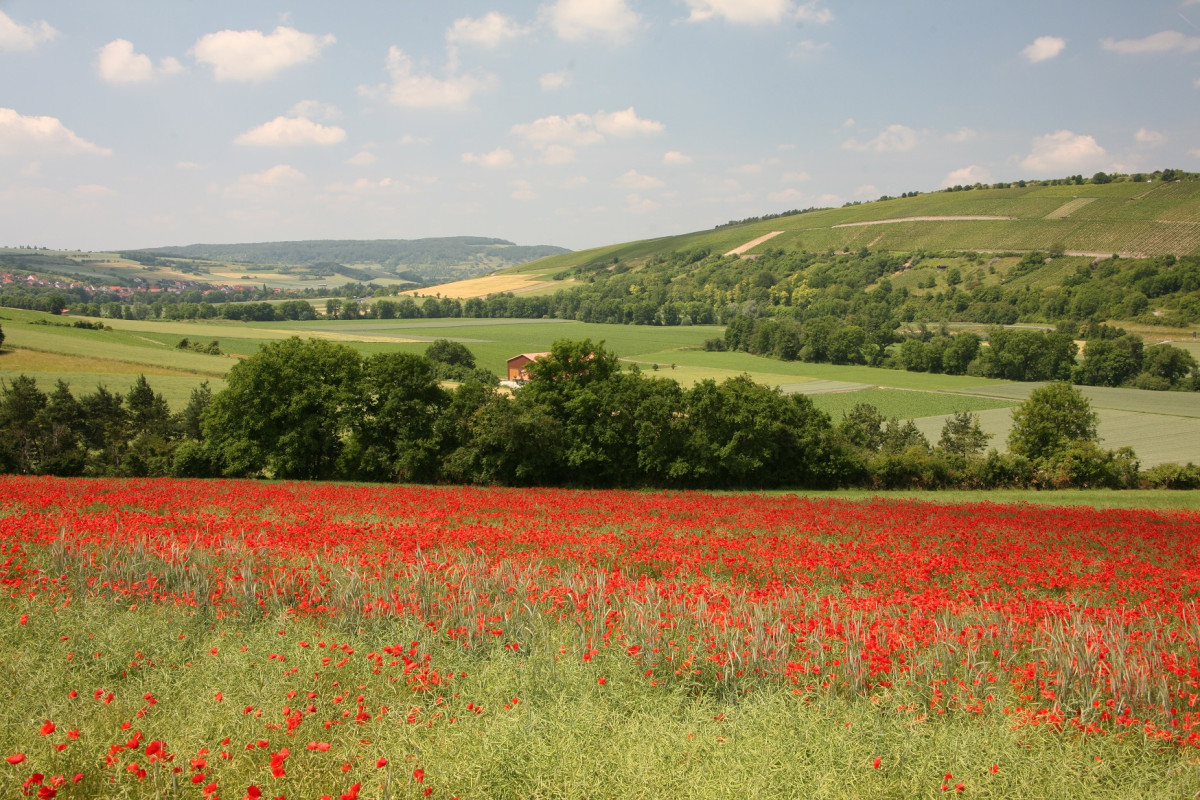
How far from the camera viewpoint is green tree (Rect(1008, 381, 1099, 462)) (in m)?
49.6

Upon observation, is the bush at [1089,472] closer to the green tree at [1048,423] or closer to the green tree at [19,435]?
the green tree at [1048,423]

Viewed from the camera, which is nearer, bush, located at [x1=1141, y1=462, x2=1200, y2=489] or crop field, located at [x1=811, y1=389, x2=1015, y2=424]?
bush, located at [x1=1141, y1=462, x2=1200, y2=489]

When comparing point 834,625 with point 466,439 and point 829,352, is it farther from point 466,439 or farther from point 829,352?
point 829,352

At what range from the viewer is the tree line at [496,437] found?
40.8 meters

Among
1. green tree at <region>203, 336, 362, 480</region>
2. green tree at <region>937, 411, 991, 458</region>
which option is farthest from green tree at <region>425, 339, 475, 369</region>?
green tree at <region>937, 411, 991, 458</region>

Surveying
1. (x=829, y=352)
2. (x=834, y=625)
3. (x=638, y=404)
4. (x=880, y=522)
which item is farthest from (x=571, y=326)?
(x=834, y=625)

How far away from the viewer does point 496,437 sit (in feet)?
130

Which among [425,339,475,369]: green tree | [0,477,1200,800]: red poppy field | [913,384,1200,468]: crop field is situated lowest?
[913,384,1200,468]: crop field

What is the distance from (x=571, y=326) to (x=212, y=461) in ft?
433

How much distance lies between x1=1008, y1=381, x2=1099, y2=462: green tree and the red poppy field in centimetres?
3851

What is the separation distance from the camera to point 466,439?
41375mm

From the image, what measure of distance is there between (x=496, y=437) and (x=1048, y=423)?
3770 centimetres

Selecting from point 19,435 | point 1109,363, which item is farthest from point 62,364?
point 1109,363

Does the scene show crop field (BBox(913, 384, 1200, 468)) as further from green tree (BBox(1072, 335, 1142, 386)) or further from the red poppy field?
the red poppy field
